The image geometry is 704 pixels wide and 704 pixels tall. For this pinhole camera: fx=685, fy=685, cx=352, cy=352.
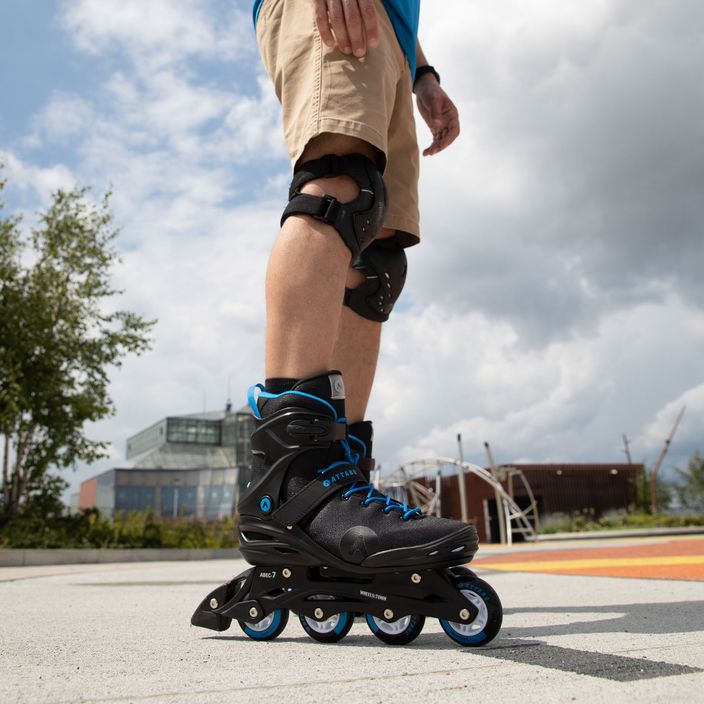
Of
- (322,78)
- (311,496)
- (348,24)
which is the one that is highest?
(348,24)

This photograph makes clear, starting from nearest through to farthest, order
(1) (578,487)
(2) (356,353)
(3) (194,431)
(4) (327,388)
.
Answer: (4) (327,388) < (2) (356,353) < (1) (578,487) < (3) (194,431)

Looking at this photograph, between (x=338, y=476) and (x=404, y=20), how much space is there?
1.13 m

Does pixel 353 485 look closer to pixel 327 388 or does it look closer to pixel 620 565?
pixel 327 388

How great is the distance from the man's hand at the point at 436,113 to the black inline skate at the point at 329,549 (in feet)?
4.18

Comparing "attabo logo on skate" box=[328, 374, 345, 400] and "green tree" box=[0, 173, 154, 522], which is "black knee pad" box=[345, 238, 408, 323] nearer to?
"attabo logo on skate" box=[328, 374, 345, 400]

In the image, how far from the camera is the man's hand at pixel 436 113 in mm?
2291

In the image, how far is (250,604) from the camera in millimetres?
1264

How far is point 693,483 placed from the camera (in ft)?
156

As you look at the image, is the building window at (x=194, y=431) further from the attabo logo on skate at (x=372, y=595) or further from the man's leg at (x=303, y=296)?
the attabo logo on skate at (x=372, y=595)

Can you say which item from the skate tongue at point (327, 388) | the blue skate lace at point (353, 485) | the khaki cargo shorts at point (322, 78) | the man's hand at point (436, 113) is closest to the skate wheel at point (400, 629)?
the blue skate lace at point (353, 485)

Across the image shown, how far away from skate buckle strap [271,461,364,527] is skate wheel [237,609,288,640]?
167 millimetres

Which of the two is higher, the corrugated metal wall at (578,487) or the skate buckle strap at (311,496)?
the corrugated metal wall at (578,487)

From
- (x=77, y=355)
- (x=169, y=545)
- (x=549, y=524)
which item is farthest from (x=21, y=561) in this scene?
(x=549, y=524)

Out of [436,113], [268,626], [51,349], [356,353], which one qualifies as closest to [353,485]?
[268,626]
